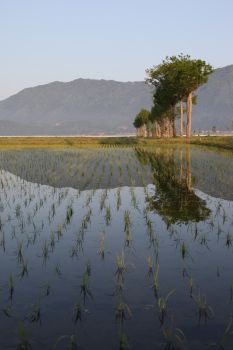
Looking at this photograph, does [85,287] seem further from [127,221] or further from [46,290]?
[127,221]

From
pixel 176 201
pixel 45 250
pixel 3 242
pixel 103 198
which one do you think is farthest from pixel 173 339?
pixel 103 198

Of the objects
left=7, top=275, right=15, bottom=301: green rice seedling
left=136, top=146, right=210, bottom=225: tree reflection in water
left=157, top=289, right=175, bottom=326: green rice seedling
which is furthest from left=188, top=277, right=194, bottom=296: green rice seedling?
left=136, top=146, right=210, bottom=225: tree reflection in water

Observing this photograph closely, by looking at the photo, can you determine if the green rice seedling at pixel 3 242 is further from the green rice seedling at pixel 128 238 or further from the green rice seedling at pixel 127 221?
the green rice seedling at pixel 127 221

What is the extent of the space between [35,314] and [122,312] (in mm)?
1676

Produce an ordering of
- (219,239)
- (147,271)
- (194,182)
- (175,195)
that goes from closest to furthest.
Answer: (147,271) → (219,239) → (175,195) → (194,182)

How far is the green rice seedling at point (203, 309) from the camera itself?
27.6 feet

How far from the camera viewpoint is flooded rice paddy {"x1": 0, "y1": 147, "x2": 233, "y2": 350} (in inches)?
308

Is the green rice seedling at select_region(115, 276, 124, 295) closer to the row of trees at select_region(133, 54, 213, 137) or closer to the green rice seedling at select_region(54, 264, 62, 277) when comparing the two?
the green rice seedling at select_region(54, 264, 62, 277)

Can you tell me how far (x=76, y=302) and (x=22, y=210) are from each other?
429 inches

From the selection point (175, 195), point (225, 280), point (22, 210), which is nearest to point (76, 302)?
point (225, 280)

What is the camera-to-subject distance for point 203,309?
862 centimetres

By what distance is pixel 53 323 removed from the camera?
323 inches

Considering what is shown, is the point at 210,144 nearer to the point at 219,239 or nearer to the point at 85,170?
the point at 85,170

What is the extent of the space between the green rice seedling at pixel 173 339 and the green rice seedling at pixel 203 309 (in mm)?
767
